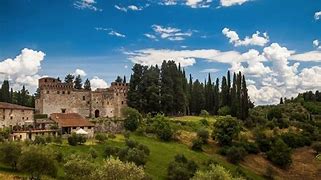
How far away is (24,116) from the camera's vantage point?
79250 mm

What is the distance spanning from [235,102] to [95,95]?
3720 centimetres

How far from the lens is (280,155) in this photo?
3206 inches

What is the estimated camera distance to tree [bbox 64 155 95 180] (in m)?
48.5

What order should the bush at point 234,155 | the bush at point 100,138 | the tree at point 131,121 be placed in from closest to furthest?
1. the bush at point 100,138
2. the bush at point 234,155
3. the tree at point 131,121

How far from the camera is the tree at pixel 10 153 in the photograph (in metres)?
51.6

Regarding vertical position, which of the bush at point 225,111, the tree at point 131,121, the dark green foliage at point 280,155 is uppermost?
the bush at point 225,111

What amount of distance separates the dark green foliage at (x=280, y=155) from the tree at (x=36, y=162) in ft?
162

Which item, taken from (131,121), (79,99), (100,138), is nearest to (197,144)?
(131,121)

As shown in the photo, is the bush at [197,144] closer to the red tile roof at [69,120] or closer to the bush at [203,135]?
the bush at [203,135]

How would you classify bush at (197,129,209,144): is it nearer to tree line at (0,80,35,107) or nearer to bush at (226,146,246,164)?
bush at (226,146,246,164)

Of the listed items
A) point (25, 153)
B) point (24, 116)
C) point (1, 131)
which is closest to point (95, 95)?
point (24, 116)

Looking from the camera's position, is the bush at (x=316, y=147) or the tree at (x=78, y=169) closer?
the tree at (x=78, y=169)

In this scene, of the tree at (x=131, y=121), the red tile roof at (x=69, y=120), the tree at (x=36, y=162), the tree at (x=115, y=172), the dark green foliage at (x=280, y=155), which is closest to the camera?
the tree at (x=115, y=172)

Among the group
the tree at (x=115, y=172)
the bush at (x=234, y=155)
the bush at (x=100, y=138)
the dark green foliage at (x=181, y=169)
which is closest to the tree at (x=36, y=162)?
the tree at (x=115, y=172)
